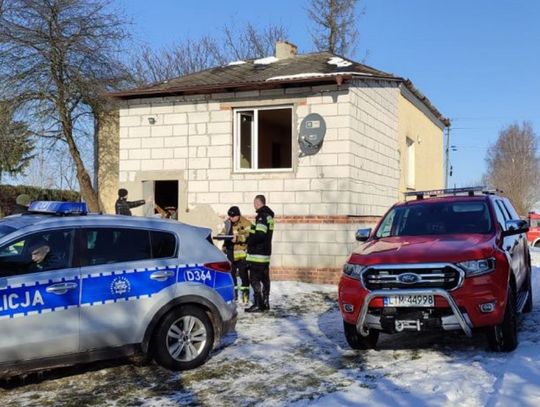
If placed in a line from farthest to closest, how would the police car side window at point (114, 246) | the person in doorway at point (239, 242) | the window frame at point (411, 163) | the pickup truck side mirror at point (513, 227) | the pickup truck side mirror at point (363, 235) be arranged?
the window frame at point (411, 163) → the person in doorway at point (239, 242) → the pickup truck side mirror at point (363, 235) → the pickup truck side mirror at point (513, 227) → the police car side window at point (114, 246)

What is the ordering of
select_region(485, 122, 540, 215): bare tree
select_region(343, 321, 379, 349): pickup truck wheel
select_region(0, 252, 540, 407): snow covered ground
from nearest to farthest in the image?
select_region(0, 252, 540, 407): snow covered ground → select_region(343, 321, 379, 349): pickup truck wheel → select_region(485, 122, 540, 215): bare tree

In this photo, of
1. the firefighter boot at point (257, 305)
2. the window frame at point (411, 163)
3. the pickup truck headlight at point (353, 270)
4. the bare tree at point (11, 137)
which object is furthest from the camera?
the bare tree at point (11, 137)

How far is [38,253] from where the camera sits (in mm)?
5504

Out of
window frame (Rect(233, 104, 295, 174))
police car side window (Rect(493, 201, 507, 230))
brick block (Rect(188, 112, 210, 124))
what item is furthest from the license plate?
brick block (Rect(188, 112, 210, 124))

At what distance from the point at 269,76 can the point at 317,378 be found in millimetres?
9089

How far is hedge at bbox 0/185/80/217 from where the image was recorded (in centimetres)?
2722

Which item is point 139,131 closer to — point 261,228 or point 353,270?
point 261,228

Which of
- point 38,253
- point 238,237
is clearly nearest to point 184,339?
point 38,253

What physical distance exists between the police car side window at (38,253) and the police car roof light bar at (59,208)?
386 millimetres

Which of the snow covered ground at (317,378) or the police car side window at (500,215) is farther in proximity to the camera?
the police car side window at (500,215)

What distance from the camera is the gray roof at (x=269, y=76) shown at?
503 inches

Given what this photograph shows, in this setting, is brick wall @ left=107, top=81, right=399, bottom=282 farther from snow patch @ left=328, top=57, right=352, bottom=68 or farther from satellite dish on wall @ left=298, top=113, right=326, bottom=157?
snow patch @ left=328, top=57, right=352, bottom=68

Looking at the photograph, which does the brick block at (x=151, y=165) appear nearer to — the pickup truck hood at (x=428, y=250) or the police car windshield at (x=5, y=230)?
the pickup truck hood at (x=428, y=250)

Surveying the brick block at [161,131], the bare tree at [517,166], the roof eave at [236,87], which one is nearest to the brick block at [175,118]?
the brick block at [161,131]
